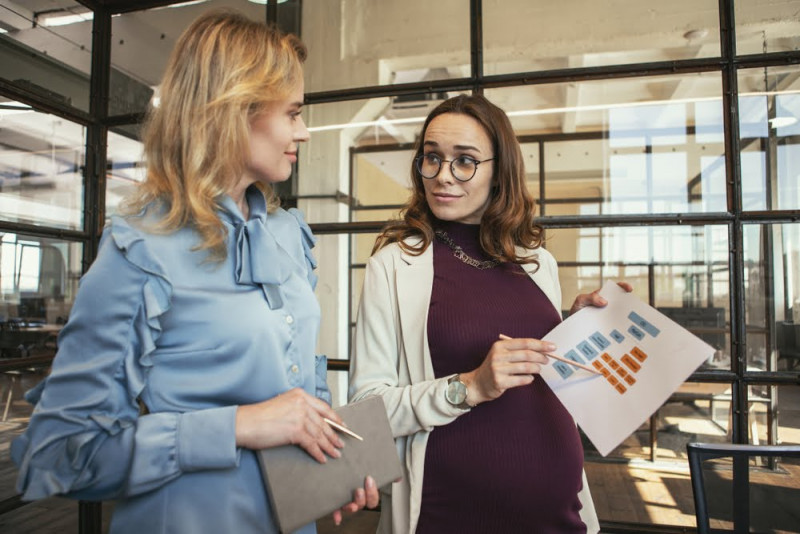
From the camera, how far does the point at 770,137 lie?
5.50ft

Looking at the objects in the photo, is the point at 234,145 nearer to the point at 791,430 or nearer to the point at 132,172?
the point at 132,172

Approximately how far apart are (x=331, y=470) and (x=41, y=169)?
6.06 feet

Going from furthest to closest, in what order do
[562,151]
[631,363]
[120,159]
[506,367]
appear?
[120,159], [562,151], [631,363], [506,367]

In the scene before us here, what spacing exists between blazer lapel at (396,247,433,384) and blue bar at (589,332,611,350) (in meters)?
0.37

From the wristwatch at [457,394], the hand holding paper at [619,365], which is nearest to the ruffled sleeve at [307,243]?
the wristwatch at [457,394]

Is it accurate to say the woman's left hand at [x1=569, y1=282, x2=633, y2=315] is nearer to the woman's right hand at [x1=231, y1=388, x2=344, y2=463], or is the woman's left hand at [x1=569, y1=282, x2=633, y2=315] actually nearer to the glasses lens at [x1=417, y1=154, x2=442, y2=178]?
the glasses lens at [x1=417, y1=154, x2=442, y2=178]

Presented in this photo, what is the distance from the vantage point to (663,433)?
213 centimetres

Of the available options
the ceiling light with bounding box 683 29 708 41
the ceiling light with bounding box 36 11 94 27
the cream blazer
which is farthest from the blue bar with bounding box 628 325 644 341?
the ceiling light with bounding box 36 11 94 27

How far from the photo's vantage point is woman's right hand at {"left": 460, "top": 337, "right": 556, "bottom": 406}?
3.31 feet

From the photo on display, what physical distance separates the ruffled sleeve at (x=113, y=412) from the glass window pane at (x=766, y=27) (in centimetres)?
193

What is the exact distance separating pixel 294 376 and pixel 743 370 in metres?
1.52

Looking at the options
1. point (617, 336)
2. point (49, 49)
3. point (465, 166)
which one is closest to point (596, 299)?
point (617, 336)

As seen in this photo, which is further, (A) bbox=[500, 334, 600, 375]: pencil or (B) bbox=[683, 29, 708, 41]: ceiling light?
(B) bbox=[683, 29, 708, 41]: ceiling light

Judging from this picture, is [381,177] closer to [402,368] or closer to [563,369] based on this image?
[402,368]
